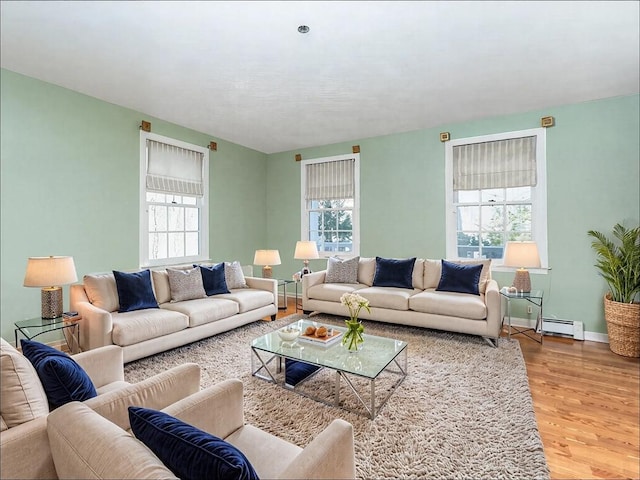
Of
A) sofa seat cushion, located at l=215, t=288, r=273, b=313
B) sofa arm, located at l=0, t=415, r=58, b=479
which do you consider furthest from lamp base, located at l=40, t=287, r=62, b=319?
sofa arm, located at l=0, t=415, r=58, b=479

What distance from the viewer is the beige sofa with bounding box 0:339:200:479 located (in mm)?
1056

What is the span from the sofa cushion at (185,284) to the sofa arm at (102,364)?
1.89 meters

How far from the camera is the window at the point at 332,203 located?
5.68 m

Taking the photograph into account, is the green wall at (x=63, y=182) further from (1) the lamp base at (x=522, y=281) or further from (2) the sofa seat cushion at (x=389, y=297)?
(1) the lamp base at (x=522, y=281)

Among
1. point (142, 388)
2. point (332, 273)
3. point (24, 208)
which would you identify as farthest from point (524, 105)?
point (24, 208)

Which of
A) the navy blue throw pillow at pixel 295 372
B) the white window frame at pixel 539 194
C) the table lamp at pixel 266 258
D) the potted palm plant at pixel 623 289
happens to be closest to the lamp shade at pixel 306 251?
the table lamp at pixel 266 258

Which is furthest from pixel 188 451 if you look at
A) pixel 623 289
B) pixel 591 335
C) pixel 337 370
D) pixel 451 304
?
pixel 591 335

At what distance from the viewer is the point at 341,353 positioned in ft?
8.59

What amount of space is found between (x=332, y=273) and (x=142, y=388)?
362 centimetres

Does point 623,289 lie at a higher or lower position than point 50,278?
lower

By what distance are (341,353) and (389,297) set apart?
66.6 inches

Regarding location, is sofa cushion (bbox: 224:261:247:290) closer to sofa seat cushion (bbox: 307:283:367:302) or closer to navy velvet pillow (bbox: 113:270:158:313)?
sofa seat cushion (bbox: 307:283:367:302)

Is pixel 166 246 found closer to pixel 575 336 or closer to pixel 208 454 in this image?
pixel 208 454

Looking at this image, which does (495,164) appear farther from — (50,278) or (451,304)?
(50,278)
